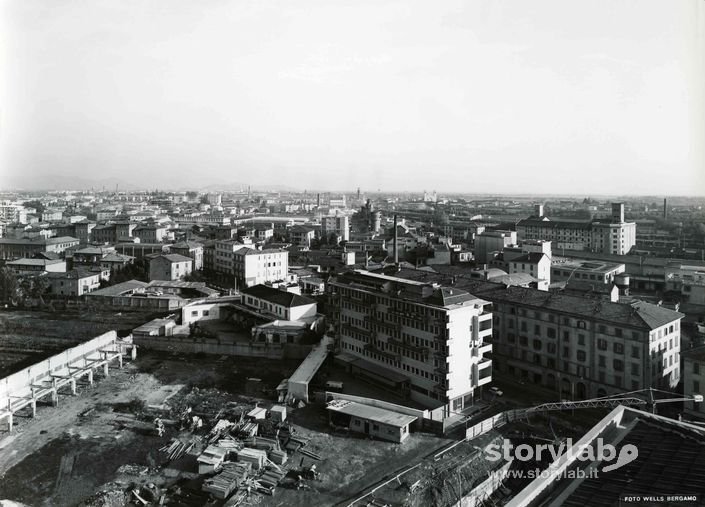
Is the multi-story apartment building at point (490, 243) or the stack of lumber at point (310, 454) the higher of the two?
the multi-story apartment building at point (490, 243)

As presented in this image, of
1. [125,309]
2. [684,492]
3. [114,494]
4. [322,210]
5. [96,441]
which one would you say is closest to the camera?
[684,492]

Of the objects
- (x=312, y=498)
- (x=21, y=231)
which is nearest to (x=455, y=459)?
(x=312, y=498)

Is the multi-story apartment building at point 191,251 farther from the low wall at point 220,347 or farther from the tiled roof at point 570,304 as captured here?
the tiled roof at point 570,304

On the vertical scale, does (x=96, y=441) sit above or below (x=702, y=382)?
below

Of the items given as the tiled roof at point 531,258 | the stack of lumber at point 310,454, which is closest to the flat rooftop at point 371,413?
the stack of lumber at point 310,454

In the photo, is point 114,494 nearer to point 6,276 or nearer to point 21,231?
point 6,276
